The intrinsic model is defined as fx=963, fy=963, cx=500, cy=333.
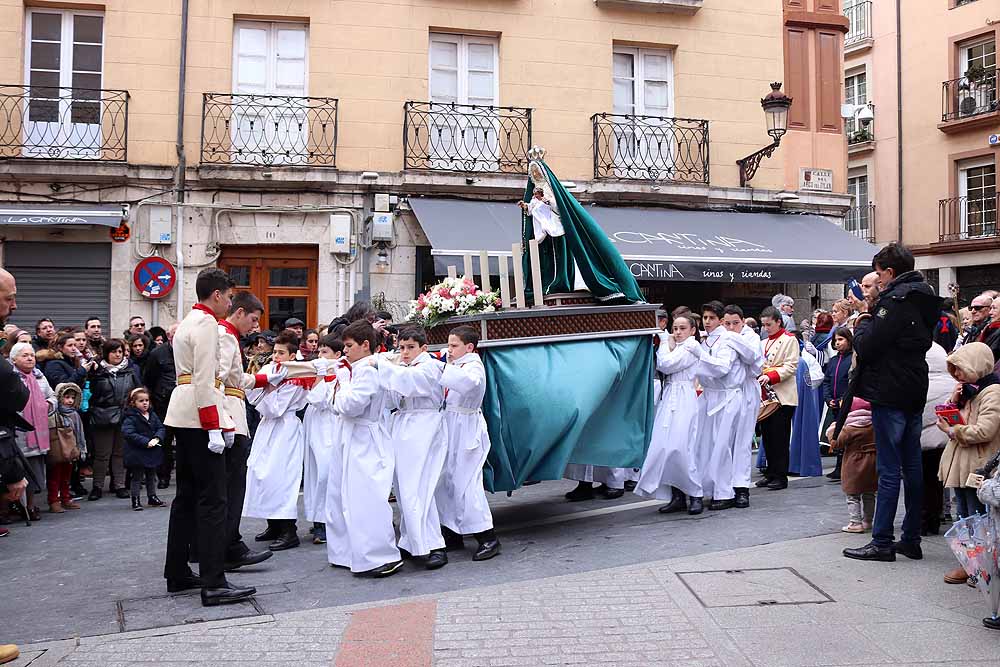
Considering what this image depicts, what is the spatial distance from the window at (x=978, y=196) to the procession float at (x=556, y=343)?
18.0m

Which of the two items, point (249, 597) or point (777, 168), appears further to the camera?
point (777, 168)

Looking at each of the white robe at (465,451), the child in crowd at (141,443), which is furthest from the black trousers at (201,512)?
the child in crowd at (141,443)

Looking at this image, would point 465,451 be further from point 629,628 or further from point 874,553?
point 874,553

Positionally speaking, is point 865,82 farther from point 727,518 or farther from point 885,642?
point 885,642

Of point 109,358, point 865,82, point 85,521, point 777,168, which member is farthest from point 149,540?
point 865,82

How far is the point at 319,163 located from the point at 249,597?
9894 millimetres

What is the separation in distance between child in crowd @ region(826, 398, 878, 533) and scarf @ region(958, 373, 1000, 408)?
81 centimetres

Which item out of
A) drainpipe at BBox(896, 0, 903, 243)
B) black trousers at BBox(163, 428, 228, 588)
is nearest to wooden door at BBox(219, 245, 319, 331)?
black trousers at BBox(163, 428, 228, 588)

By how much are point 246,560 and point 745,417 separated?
416 cm

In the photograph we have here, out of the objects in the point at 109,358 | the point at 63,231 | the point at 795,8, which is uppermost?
the point at 795,8

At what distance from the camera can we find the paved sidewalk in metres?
4.46

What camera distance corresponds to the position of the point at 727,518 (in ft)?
24.7

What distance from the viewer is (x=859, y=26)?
25781mm

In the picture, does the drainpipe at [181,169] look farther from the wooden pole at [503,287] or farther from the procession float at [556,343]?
the wooden pole at [503,287]
